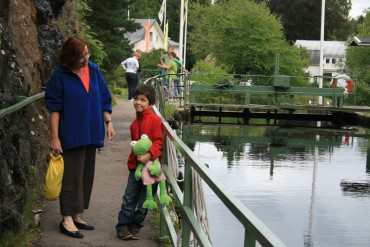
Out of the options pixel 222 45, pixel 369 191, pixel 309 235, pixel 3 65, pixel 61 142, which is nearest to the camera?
pixel 61 142

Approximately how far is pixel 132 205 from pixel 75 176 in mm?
→ 521

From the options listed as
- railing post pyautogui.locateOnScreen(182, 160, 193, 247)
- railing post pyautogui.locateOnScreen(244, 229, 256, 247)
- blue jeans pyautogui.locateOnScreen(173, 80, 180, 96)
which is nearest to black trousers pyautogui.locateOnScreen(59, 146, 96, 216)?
railing post pyautogui.locateOnScreen(182, 160, 193, 247)

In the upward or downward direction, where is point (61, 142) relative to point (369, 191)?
upward

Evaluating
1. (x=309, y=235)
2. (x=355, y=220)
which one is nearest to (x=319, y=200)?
(x=355, y=220)

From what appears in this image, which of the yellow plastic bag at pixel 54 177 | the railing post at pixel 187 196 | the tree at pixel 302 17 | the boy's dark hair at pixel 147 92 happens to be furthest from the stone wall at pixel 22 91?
the tree at pixel 302 17

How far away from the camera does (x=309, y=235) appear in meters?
14.3

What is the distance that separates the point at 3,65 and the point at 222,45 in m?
51.6

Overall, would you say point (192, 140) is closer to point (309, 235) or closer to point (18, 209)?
point (309, 235)

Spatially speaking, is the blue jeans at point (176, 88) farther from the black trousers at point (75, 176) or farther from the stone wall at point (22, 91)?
the black trousers at point (75, 176)

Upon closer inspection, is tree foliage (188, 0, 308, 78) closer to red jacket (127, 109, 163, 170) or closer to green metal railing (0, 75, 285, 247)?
red jacket (127, 109, 163, 170)

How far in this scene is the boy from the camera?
6129 mm

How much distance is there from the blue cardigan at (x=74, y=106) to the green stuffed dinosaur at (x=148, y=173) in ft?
1.22

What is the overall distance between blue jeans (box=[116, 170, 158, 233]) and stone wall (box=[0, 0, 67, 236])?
2.71 ft

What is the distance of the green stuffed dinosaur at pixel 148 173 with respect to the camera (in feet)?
19.7
